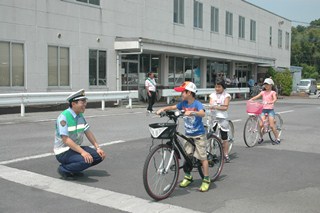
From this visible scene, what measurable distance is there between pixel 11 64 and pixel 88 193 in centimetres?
1347

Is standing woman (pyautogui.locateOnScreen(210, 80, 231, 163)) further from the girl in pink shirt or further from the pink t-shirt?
the pink t-shirt

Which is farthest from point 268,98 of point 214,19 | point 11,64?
point 214,19

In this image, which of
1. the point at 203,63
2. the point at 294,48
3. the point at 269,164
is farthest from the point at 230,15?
the point at 294,48

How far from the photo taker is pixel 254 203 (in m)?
5.62

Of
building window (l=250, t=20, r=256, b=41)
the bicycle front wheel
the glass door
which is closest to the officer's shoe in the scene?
the bicycle front wheel

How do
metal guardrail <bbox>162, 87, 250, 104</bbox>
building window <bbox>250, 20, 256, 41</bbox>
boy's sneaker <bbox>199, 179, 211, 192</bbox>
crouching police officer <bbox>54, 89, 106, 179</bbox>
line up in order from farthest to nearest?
1. building window <bbox>250, 20, 256, 41</bbox>
2. metal guardrail <bbox>162, 87, 250, 104</bbox>
3. crouching police officer <bbox>54, 89, 106, 179</bbox>
4. boy's sneaker <bbox>199, 179, 211, 192</bbox>

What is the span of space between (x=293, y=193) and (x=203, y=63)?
28137mm

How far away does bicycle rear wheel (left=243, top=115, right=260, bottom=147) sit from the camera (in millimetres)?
9992

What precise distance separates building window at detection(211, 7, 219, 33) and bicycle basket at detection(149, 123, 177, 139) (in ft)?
98.0

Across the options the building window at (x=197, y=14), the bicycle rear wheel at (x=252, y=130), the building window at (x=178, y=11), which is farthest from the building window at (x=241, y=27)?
the bicycle rear wheel at (x=252, y=130)

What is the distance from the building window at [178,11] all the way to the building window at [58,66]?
11.3 meters

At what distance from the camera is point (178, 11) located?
2991 centimetres

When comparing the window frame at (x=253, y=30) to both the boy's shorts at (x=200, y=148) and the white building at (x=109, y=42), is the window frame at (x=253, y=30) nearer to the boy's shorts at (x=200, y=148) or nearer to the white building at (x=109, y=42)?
the white building at (x=109, y=42)

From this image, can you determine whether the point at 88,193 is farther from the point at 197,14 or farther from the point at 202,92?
the point at 197,14
